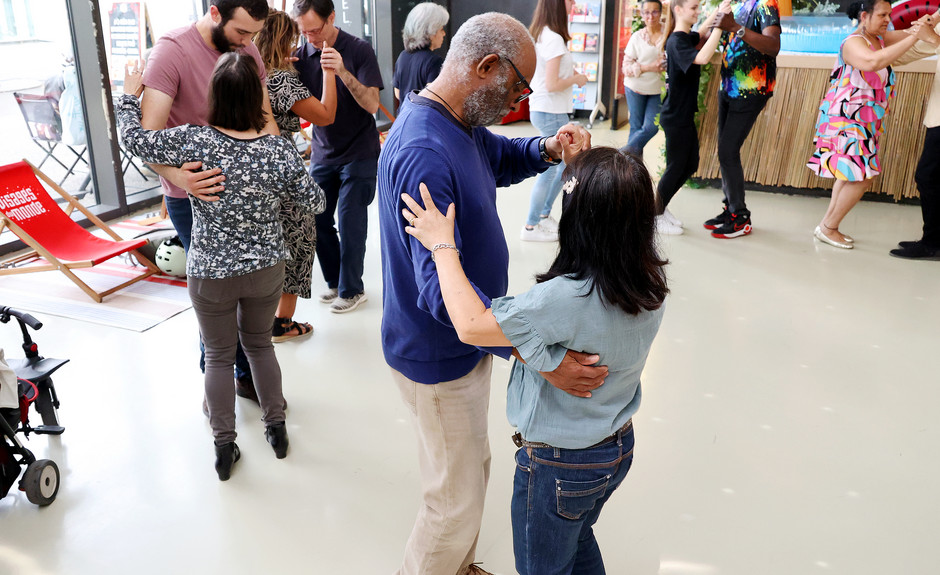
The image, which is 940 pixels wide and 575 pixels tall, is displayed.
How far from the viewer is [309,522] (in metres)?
2.59

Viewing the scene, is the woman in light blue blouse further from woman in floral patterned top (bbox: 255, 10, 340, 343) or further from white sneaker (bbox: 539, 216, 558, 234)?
white sneaker (bbox: 539, 216, 558, 234)

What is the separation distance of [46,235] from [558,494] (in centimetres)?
417

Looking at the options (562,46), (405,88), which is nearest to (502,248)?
(405,88)

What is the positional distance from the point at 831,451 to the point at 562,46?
3.17 metres

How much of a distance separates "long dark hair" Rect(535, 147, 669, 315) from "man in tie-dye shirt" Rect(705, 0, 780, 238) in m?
4.10

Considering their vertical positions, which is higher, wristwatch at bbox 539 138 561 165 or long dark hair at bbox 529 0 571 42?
long dark hair at bbox 529 0 571 42

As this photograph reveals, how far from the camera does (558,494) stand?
168 cm

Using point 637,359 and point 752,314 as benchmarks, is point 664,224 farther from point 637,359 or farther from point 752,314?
point 637,359

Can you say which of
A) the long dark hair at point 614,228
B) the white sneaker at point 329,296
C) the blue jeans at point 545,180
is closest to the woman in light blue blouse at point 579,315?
A: the long dark hair at point 614,228

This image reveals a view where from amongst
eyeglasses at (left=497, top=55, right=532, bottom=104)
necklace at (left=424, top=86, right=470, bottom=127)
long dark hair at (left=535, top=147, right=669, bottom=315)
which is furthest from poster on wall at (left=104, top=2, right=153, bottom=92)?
long dark hair at (left=535, top=147, right=669, bottom=315)

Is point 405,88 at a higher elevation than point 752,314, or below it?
higher

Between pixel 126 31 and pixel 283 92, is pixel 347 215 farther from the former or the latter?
pixel 126 31

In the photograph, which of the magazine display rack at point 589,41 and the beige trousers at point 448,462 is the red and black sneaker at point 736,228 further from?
the beige trousers at point 448,462

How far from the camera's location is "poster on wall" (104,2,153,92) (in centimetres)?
638
